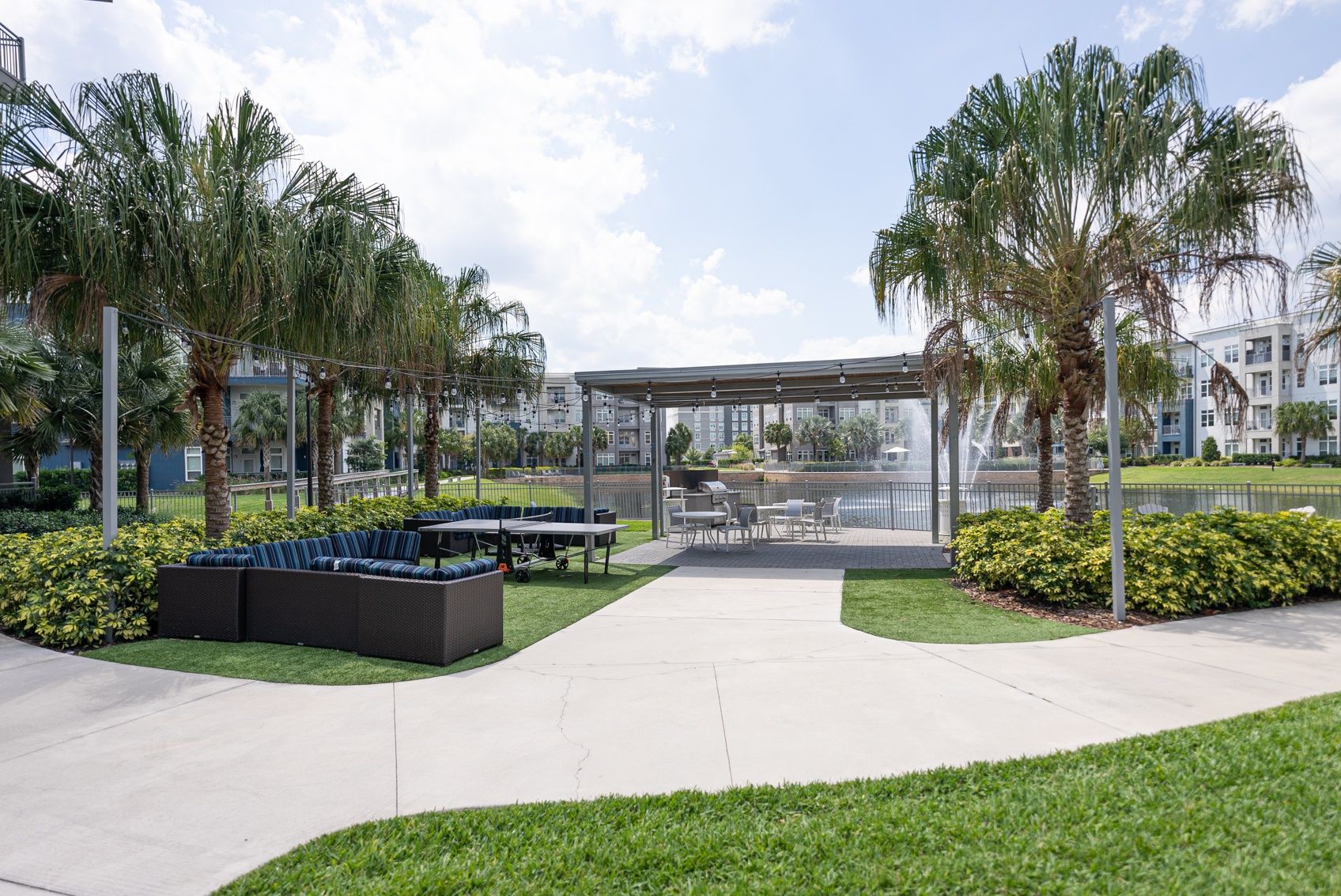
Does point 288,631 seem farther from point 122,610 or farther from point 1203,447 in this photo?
point 1203,447

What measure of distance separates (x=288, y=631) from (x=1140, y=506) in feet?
54.0

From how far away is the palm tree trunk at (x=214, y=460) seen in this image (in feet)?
30.8

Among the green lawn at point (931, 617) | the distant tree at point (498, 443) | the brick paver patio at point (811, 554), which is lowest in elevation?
the brick paver patio at point (811, 554)

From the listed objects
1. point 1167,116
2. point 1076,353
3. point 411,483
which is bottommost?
point 411,483

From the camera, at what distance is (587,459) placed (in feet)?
48.1

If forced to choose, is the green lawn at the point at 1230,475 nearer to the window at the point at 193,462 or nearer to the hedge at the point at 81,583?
the hedge at the point at 81,583

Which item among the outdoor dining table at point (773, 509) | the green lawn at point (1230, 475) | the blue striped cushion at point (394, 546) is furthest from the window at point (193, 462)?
the green lawn at point (1230, 475)

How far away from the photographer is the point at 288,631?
7.07 metres

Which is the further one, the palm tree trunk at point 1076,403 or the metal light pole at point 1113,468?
the palm tree trunk at point 1076,403

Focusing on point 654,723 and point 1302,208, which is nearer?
point 654,723

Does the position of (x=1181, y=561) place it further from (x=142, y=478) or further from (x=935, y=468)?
(x=142, y=478)

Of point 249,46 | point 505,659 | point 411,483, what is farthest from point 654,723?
point 411,483

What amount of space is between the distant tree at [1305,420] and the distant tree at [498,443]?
67977mm

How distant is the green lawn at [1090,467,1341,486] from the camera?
1512 inches
